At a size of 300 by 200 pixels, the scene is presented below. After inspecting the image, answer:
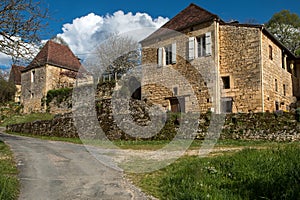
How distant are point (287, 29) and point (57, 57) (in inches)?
951

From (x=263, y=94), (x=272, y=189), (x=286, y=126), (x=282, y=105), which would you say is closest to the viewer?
(x=272, y=189)

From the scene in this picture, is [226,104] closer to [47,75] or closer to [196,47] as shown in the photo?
[196,47]

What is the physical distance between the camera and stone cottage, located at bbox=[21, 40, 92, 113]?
1246 inches

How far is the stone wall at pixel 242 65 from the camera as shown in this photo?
18.1 m

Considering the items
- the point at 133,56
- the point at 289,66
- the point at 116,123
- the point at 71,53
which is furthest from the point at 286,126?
the point at 71,53

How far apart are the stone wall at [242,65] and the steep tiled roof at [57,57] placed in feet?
61.7

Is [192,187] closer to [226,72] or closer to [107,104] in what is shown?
[107,104]

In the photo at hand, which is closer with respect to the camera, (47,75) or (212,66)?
(212,66)

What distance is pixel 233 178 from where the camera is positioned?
6.23 m

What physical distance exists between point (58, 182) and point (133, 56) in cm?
2593

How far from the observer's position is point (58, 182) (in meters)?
6.54

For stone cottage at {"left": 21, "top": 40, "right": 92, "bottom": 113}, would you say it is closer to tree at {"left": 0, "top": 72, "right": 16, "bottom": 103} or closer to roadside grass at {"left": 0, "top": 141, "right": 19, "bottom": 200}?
tree at {"left": 0, "top": 72, "right": 16, "bottom": 103}

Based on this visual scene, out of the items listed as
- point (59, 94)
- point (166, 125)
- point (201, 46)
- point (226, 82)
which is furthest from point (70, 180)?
point (59, 94)

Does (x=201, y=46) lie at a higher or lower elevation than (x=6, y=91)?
higher
